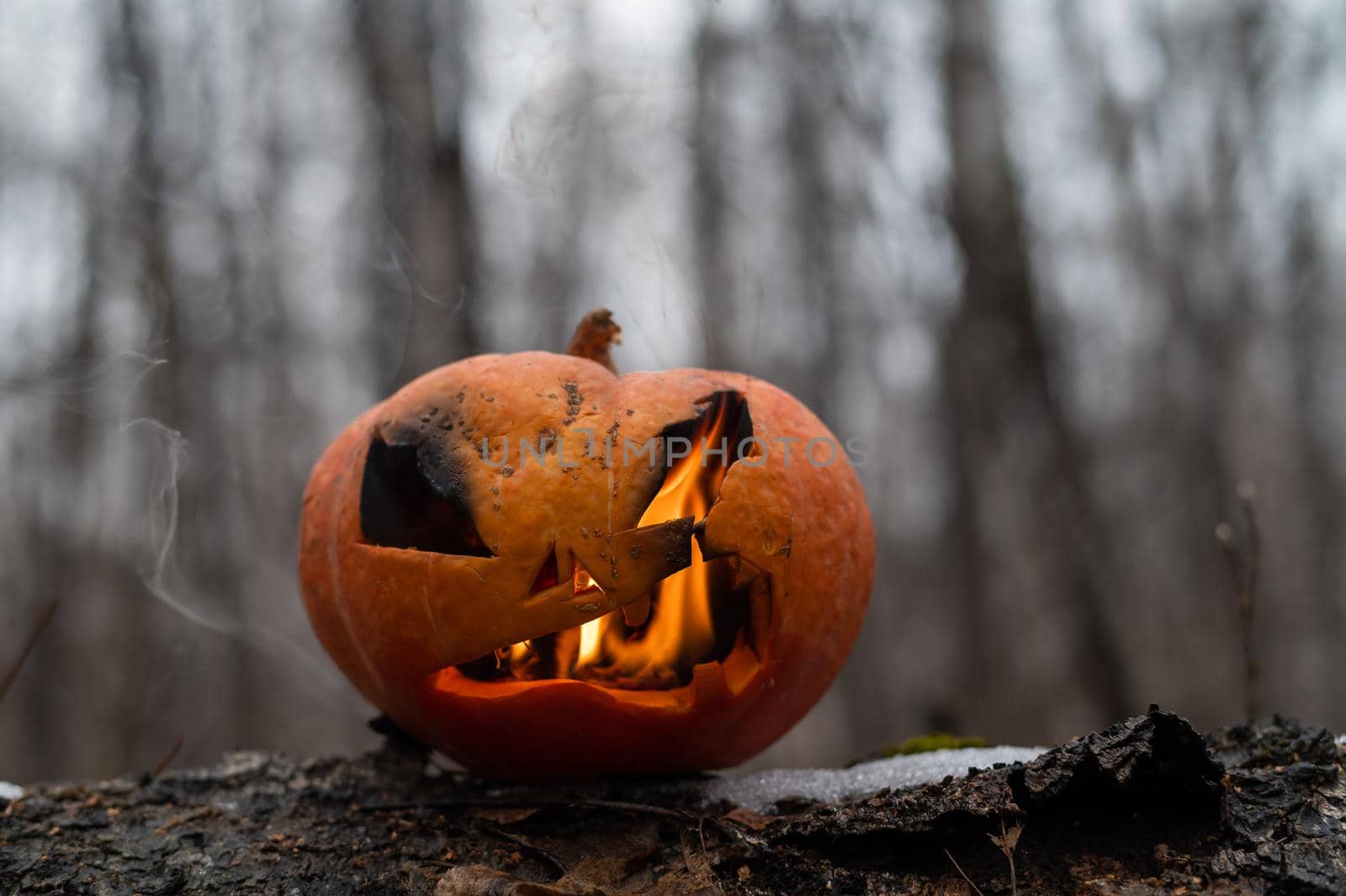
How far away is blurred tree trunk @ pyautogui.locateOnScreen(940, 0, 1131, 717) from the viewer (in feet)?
12.6

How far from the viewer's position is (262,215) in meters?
4.95

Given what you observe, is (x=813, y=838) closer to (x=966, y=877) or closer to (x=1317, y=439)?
(x=966, y=877)

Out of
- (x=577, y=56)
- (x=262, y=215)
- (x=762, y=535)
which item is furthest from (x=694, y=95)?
(x=262, y=215)

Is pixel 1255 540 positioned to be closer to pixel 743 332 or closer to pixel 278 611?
pixel 743 332

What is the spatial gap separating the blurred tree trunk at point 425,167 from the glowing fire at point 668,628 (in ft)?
7.25

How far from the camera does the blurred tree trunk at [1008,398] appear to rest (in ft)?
12.6

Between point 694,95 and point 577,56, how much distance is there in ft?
1.80

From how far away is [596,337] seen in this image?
2055 millimetres

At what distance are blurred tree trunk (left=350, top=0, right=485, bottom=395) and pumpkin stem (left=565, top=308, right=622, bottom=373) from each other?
5.93 ft

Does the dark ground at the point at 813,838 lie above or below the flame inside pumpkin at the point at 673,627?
below

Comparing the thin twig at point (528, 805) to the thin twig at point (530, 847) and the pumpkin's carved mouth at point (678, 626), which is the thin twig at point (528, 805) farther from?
the pumpkin's carved mouth at point (678, 626)

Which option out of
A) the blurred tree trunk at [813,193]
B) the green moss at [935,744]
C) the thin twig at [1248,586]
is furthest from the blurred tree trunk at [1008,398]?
the green moss at [935,744]

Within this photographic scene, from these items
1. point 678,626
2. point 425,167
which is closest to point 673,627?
point 678,626

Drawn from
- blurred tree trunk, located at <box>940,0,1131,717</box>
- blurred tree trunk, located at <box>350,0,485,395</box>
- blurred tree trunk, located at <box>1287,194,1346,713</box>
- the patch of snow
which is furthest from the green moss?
blurred tree trunk, located at <box>1287,194,1346,713</box>
